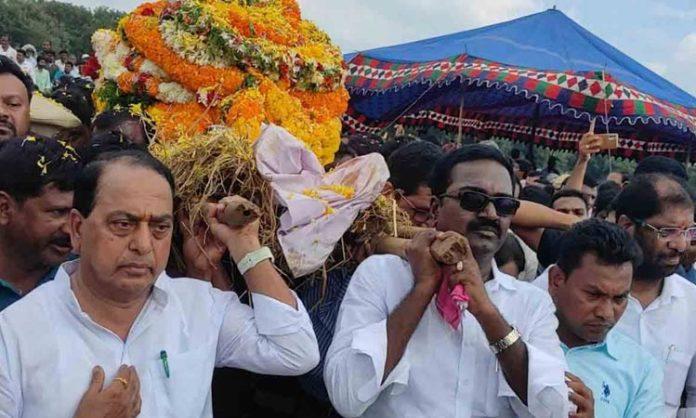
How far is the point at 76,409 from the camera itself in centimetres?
189

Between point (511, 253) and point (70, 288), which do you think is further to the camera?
point (511, 253)

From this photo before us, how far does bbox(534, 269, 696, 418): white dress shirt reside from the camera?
3.15 metres

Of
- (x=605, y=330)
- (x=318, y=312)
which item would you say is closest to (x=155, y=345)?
(x=318, y=312)

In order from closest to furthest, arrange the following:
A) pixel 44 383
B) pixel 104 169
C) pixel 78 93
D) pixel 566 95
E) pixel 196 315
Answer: pixel 44 383 → pixel 104 169 → pixel 196 315 → pixel 78 93 → pixel 566 95

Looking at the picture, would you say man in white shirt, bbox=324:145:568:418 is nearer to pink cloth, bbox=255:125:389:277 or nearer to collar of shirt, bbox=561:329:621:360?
pink cloth, bbox=255:125:389:277

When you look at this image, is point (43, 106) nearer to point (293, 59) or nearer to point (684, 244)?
point (293, 59)

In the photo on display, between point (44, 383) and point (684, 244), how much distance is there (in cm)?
270

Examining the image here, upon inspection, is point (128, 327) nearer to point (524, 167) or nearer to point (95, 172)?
point (95, 172)

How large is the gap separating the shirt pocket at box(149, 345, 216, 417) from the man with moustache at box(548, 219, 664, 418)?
1.39 m

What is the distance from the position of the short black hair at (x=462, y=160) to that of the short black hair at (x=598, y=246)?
1.43 ft

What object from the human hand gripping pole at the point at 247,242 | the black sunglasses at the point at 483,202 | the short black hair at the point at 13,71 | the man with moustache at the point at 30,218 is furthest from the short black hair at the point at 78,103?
the black sunglasses at the point at 483,202

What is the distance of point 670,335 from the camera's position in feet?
10.4

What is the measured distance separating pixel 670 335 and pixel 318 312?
63.1 inches

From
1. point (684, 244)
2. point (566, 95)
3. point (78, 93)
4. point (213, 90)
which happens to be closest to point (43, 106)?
point (78, 93)
